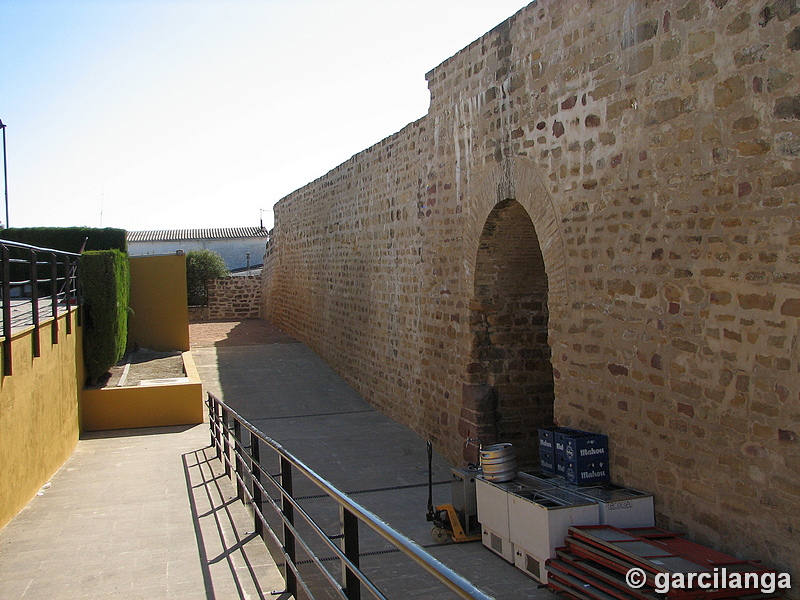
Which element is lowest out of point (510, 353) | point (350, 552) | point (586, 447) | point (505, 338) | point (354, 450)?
point (354, 450)

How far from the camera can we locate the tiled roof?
38.1 m

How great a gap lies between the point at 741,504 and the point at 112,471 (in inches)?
238

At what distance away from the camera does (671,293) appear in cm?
500

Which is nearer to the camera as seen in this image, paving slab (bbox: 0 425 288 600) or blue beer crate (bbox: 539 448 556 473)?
paving slab (bbox: 0 425 288 600)

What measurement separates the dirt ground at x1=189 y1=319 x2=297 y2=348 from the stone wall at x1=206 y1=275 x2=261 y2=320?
136 centimetres

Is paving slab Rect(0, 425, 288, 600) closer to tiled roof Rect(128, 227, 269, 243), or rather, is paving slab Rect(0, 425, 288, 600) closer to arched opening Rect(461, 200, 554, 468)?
arched opening Rect(461, 200, 554, 468)

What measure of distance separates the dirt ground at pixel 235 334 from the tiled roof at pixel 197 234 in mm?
18185

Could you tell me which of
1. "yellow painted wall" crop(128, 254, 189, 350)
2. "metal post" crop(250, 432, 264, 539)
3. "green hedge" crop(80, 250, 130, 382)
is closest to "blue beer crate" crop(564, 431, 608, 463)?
"metal post" crop(250, 432, 264, 539)

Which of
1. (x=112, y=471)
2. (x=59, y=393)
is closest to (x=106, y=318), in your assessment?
(x=59, y=393)

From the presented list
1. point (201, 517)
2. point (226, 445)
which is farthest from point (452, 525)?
point (226, 445)

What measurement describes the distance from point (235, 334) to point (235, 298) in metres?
4.48

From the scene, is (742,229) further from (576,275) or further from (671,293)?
(576,275)

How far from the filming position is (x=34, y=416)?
264 inches

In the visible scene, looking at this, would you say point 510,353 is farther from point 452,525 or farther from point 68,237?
point 68,237
